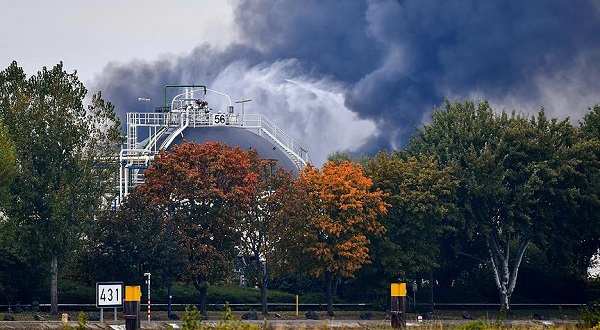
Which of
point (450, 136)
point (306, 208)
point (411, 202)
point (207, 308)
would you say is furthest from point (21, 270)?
point (450, 136)

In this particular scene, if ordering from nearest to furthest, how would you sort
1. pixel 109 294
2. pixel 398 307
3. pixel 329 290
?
pixel 398 307 → pixel 109 294 → pixel 329 290

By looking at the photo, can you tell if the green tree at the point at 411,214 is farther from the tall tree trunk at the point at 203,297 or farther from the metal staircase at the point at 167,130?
the metal staircase at the point at 167,130

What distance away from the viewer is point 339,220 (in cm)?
8069

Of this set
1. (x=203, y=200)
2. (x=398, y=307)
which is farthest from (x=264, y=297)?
(x=398, y=307)

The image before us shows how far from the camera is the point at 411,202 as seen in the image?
8300 cm

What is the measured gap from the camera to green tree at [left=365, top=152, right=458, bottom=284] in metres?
81.9

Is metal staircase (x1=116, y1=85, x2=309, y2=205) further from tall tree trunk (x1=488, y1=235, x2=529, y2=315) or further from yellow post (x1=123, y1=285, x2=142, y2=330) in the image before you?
yellow post (x1=123, y1=285, x2=142, y2=330)

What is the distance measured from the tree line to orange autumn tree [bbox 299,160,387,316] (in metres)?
0.11

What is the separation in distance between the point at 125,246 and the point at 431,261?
21233 millimetres

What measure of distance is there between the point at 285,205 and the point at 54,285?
15413 mm

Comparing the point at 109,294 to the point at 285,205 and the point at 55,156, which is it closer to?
the point at 55,156

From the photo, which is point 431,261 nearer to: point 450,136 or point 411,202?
point 411,202

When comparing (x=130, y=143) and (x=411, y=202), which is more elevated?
(x=130, y=143)

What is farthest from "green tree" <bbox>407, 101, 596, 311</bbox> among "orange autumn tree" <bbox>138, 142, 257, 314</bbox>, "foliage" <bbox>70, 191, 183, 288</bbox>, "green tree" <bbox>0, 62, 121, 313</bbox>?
"green tree" <bbox>0, 62, 121, 313</bbox>
